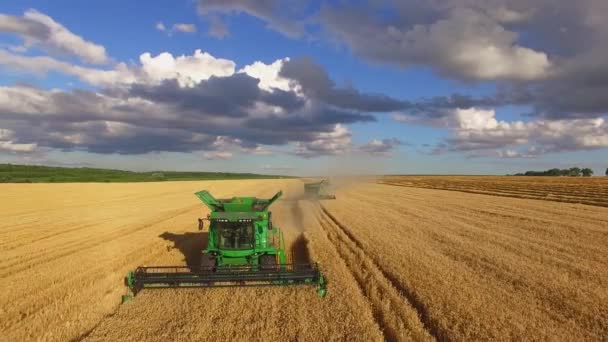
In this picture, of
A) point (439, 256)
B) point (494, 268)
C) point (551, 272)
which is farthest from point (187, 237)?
point (551, 272)

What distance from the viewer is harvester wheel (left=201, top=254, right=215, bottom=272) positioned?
1191 centimetres

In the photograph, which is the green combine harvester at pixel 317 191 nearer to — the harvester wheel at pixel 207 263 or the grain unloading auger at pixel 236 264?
the grain unloading auger at pixel 236 264

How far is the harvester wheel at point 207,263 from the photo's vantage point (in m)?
11.9

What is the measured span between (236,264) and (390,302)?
458cm

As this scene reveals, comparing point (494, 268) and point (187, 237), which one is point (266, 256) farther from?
point (187, 237)

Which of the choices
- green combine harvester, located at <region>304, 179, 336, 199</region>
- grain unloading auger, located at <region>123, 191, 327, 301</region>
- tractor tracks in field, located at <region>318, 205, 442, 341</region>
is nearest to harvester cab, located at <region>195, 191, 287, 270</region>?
grain unloading auger, located at <region>123, 191, 327, 301</region>

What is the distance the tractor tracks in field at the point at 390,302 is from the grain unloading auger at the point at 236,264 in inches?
55.8

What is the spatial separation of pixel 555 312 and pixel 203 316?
7369mm

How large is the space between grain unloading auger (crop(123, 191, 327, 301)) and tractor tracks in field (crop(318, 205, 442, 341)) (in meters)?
1.42

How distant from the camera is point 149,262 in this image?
1447 cm

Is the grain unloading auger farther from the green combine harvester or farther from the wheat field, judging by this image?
the green combine harvester

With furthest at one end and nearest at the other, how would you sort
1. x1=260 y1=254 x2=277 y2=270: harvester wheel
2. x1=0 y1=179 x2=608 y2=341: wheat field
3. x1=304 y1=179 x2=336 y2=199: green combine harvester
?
1. x1=304 y1=179 x2=336 y2=199: green combine harvester
2. x1=260 y1=254 x2=277 y2=270: harvester wheel
3. x1=0 y1=179 x2=608 y2=341: wheat field

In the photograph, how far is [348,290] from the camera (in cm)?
1061

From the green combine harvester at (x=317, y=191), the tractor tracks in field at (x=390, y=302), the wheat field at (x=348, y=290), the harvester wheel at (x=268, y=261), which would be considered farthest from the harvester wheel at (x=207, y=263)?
the green combine harvester at (x=317, y=191)
